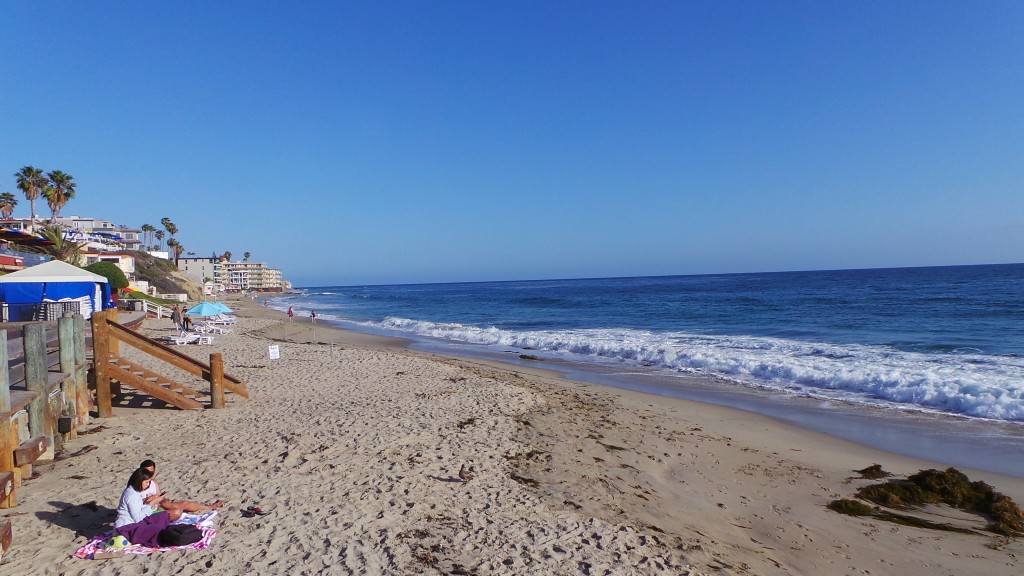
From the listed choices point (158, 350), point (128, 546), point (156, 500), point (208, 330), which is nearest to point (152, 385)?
point (158, 350)

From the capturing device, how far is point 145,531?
15.3 ft

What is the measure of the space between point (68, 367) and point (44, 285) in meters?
14.3

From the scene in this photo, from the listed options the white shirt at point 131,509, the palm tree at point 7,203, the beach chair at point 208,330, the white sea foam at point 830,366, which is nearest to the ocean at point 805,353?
the white sea foam at point 830,366

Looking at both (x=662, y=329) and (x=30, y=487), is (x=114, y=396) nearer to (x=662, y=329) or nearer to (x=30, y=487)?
(x=30, y=487)

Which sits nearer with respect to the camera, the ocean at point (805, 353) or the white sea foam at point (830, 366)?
the white sea foam at point (830, 366)

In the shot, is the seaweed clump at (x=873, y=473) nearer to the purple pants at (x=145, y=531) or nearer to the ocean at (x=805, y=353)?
the ocean at (x=805, y=353)

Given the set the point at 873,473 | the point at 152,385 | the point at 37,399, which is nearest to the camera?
the point at 37,399

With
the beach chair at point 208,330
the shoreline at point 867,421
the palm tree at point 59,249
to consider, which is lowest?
the shoreline at point 867,421

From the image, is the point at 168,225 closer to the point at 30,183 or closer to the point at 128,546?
the point at 30,183

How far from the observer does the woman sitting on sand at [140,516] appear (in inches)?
183

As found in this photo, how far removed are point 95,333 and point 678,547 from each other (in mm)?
9297

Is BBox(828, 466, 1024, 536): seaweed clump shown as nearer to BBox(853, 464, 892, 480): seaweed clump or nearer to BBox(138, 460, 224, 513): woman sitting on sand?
BBox(853, 464, 892, 480): seaweed clump

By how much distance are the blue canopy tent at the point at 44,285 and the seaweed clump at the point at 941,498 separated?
835 inches

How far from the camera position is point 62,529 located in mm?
5008
